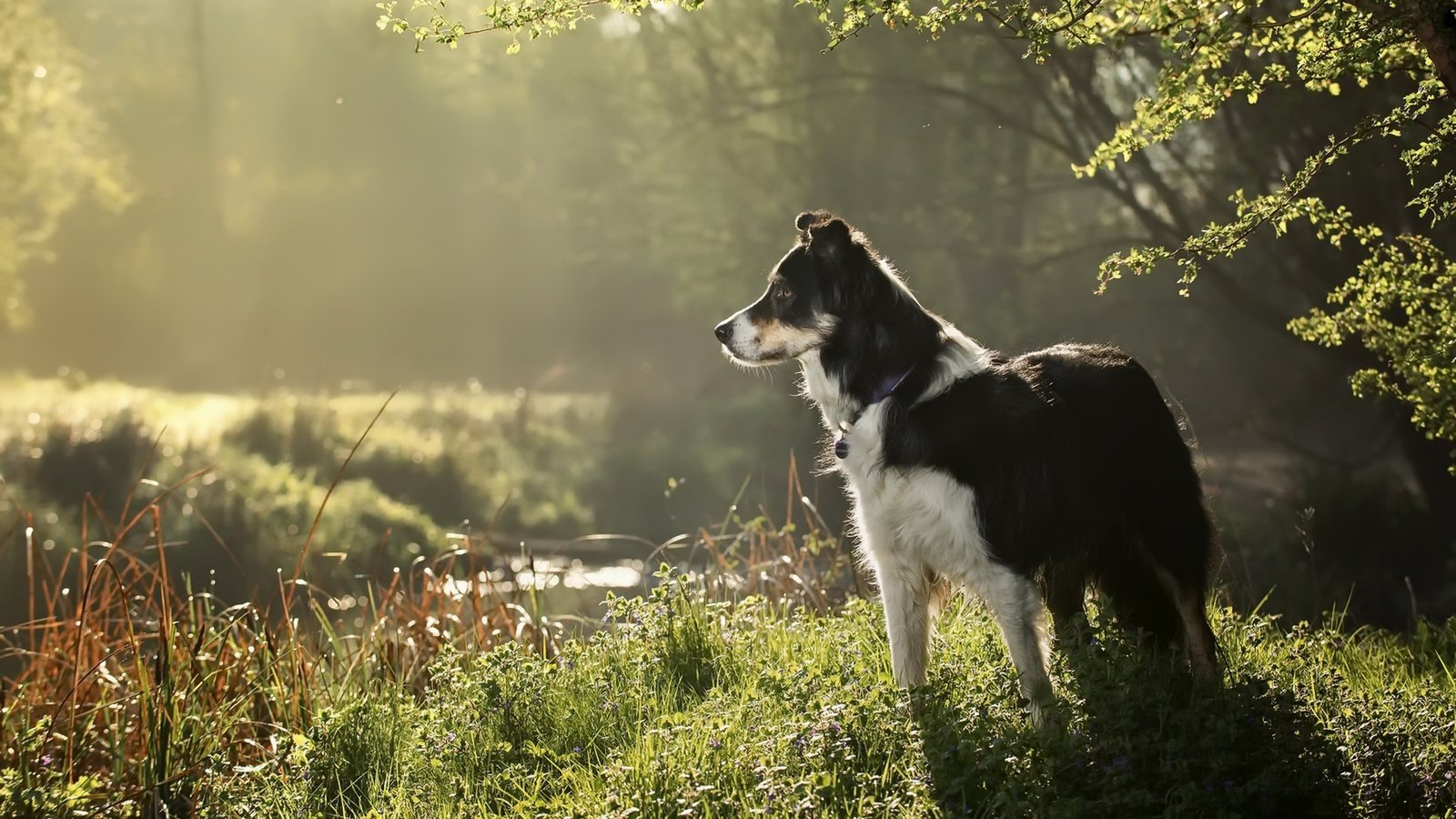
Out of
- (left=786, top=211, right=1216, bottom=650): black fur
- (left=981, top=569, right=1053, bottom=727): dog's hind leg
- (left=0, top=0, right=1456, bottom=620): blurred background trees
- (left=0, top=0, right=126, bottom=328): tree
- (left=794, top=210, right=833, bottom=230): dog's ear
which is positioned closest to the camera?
(left=981, top=569, right=1053, bottom=727): dog's hind leg

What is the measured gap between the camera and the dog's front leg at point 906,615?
4684mm

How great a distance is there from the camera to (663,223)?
885 inches

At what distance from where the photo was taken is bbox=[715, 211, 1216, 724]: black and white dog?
443 cm

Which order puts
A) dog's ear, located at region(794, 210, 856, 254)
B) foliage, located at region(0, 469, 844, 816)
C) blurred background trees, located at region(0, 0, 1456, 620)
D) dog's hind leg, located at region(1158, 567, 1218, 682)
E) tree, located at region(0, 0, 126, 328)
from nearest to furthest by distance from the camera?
foliage, located at region(0, 469, 844, 816), dog's ear, located at region(794, 210, 856, 254), dog's hind leg, located at region(1158, 567, 1218, 682), blurred background trees, located at region(0, 0, 1456, 620), tree, located at region(0, 0, 126, 328)

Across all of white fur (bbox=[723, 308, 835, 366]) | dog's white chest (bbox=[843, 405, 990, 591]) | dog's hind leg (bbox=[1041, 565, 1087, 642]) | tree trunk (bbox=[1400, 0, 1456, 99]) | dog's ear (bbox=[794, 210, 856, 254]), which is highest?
tree trunk (bbox=[1400, 0, 1456, 99])

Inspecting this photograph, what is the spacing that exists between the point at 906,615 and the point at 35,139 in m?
26.7

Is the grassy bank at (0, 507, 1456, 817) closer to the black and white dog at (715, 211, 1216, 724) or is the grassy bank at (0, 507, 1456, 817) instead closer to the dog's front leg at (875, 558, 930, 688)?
the dog's front leg at (875, 558, 930, 688)

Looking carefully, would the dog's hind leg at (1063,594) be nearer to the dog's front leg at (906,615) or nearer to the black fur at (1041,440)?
the black fur at (1041,440)

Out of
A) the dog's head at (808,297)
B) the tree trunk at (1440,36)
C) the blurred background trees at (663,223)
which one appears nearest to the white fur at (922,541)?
the dog's head at (808,297)

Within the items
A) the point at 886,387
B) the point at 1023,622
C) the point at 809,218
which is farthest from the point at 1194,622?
the point at 809,218

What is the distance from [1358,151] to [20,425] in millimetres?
16528

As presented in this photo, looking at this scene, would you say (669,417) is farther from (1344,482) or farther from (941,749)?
(941,749)

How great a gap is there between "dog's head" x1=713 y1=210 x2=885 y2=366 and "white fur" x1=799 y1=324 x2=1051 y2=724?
0.14m

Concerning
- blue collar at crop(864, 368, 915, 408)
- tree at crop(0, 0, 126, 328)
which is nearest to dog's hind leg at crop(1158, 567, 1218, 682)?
blue collar at crop(864, 368, 915, 408)
